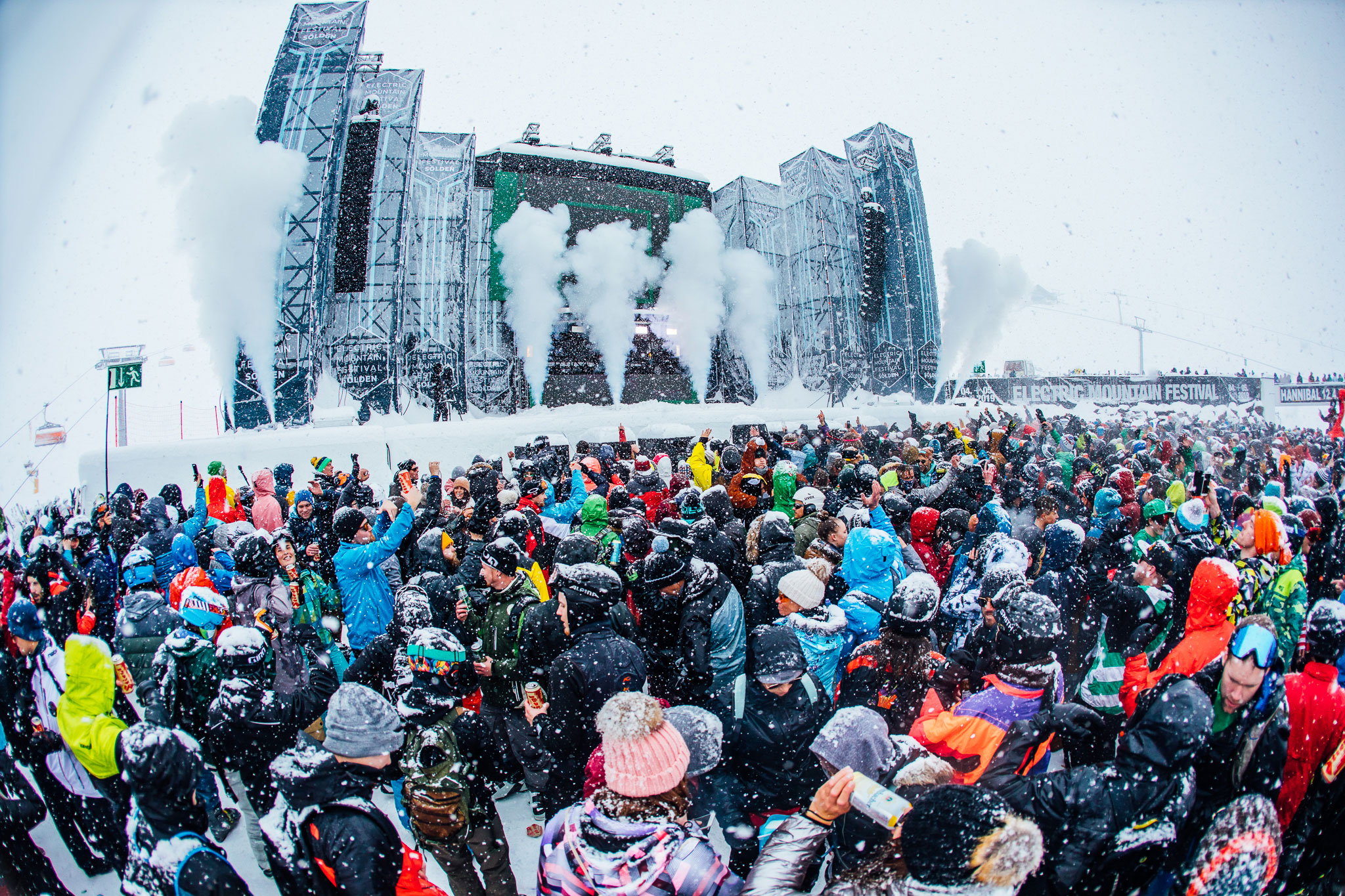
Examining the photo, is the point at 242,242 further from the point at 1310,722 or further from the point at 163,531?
the point at 1310,722

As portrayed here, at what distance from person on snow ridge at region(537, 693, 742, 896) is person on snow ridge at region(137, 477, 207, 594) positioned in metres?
3.79

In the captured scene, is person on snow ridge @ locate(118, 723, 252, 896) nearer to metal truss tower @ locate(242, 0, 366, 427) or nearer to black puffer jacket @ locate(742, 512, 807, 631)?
black puffer jacket @ locate(742, 512, 807, 631)

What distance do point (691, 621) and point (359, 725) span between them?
4.20 feet

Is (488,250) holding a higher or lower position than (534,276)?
higher

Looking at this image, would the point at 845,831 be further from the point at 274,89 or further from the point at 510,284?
the point at 510,284

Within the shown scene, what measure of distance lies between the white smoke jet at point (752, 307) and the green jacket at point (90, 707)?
14223 mm

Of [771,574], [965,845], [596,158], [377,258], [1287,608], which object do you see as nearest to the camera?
[965,845]

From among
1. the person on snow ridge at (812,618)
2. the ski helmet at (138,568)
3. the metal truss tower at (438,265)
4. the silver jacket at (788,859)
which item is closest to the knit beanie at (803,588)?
the person on snow ridge at (812,618)

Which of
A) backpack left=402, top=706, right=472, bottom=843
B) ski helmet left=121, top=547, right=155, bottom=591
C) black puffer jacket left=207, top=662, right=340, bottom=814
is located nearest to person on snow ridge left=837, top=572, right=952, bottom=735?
backpack left=402, top=706, right=472, bottom=843

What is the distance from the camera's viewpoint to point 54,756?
6.94 ft

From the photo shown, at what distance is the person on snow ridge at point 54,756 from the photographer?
2.13 meters

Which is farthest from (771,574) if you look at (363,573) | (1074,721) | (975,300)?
(975,300)

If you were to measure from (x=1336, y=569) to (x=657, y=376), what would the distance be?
15168 mm

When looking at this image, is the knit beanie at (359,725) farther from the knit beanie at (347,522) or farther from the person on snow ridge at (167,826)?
the knit beanie at (347,522)
